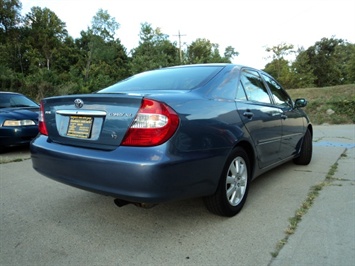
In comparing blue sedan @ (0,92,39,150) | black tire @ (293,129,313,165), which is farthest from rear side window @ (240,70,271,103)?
blue sedan @ (0,92,39,150)

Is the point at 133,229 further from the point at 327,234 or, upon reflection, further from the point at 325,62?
the point at 325,62

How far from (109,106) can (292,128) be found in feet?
9.30

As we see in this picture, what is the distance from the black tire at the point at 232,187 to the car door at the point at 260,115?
30cm

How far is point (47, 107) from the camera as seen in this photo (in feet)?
9.21

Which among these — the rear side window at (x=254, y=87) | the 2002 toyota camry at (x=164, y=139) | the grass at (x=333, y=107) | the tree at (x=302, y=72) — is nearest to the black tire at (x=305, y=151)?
the rear side window at (x=254, y=87)

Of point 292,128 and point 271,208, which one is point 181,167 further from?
point 292,128

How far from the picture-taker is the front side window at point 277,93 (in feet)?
13.3

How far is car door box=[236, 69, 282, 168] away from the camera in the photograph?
3.05 meters

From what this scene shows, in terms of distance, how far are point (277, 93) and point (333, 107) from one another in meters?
11.8

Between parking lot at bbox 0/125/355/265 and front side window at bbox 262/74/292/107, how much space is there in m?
1.12

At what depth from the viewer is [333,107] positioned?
47.2 feet

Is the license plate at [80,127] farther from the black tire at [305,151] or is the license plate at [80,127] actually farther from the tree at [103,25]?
the tree at [103,25]

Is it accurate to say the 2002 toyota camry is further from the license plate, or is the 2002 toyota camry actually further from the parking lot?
the parking lot

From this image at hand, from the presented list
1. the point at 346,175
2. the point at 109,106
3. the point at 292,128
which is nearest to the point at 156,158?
the point at 109,106
